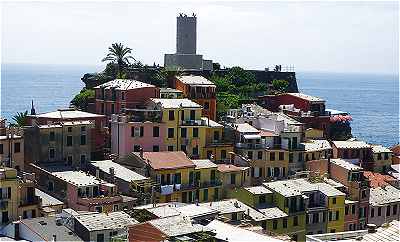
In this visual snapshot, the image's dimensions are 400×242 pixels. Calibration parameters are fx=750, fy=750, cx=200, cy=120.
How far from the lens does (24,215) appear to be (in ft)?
147

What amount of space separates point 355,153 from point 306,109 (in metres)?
10.4

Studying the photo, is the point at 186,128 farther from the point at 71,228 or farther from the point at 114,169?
the point at 71,228

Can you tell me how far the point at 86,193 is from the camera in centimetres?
4675

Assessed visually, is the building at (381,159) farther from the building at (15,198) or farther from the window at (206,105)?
the building at (15,198)

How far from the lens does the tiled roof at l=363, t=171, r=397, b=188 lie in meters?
60.5

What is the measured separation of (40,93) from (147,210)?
524 ft

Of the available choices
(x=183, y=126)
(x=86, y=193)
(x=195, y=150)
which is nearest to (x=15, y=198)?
(x=86, y=193)

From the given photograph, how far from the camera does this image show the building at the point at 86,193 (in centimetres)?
4631

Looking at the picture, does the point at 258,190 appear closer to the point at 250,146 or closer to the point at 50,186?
the point at 250,146

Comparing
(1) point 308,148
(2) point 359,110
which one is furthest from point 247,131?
(2) point 359,110

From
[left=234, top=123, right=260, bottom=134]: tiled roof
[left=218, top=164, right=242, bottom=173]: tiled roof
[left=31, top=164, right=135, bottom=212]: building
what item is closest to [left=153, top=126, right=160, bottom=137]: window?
[left=218, top=164, right=242, bottom=173]: tiled roof

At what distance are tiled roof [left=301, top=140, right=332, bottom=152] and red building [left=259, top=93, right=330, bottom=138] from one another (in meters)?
6.19

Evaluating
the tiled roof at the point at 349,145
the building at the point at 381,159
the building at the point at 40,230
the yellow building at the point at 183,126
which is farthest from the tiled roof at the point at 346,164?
the building at the point at 40,230

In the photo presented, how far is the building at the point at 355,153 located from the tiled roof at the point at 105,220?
25.9m
